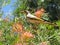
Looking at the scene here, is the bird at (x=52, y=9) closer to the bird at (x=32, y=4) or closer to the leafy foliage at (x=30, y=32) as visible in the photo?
the bird at (x=32, y=4)

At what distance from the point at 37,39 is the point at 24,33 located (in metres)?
0.51

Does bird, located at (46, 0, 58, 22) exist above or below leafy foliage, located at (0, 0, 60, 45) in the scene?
below

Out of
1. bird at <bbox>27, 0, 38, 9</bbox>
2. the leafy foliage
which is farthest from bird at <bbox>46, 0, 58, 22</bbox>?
the leafy foliage

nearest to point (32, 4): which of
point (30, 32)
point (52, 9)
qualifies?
point (52, 9)

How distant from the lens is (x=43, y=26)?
3553 mm

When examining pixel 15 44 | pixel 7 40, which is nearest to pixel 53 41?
pixel 7 40

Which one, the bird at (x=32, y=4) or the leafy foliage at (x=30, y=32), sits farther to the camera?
the bird at (x=32, y=4)

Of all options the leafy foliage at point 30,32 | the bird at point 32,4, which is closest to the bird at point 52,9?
the bird at point 32,4

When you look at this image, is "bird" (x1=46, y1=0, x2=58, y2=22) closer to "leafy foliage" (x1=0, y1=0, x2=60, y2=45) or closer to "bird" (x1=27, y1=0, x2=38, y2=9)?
"bird" (x1=27, y1=0, x2=38, y2=9)

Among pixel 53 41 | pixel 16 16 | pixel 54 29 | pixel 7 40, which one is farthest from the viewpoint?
pixel 16 16

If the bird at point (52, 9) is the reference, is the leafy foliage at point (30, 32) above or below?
above

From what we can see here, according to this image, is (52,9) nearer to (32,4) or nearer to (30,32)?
(32,4)

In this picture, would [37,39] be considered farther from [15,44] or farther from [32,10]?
[32,10]

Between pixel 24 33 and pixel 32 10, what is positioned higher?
pixel 24 33
